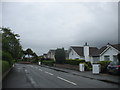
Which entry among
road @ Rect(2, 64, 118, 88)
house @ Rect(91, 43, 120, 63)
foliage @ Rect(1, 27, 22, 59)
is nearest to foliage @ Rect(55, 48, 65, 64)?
house @ Rect(91, 43, 120, 63)

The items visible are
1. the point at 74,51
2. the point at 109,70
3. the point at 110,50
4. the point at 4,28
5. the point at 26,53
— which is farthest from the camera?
the point at 26,53

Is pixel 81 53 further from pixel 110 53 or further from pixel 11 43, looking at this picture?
pixel 11 43

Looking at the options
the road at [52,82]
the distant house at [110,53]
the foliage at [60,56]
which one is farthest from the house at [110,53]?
the road at [52,82]

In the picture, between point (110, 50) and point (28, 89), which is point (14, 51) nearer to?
point (28, 89)

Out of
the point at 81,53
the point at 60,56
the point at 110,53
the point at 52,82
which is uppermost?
the point at 110,53

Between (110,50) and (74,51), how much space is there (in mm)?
16131

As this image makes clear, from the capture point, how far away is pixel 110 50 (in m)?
29.2

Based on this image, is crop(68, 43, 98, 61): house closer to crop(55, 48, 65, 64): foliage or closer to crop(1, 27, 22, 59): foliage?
crop(55, 48, 65, 64): foliage

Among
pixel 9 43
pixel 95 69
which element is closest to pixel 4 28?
pixel 9 43

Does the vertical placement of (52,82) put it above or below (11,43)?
below

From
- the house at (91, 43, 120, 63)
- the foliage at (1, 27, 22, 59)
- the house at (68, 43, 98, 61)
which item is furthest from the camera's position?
the house at (68, 43, 98, 61)

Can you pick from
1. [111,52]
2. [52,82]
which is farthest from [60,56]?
[52,82]

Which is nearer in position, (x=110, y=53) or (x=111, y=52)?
(x=111, y=52)

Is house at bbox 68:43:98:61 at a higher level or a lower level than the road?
higher
